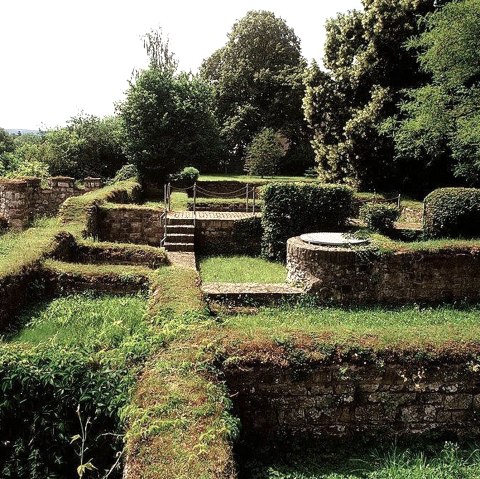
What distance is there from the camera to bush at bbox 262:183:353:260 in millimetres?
13758

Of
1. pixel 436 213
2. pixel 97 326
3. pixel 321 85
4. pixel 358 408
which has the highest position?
pixel 321 85

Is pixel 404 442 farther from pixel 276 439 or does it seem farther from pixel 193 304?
pixel 193 304

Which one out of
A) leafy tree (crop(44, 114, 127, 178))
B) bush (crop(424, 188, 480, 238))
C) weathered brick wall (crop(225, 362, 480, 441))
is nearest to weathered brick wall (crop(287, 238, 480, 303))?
bush (crop(424, 188, 480, 238))

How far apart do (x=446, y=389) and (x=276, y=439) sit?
1884 mm

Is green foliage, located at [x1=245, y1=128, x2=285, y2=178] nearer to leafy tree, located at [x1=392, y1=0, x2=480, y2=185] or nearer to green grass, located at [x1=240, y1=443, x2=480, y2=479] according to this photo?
leafy tree, located at [x1=392, y1=0, x2=480, y2=185]

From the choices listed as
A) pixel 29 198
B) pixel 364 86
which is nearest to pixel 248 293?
pixel 29 198

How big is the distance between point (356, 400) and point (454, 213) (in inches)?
404

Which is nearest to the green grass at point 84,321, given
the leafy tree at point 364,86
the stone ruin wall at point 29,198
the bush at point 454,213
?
the stone ruin wall at point 29,198

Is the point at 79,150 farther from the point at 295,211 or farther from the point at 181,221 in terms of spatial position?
the point at 295,211

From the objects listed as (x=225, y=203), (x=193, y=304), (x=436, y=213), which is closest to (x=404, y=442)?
(x=193, y=304)

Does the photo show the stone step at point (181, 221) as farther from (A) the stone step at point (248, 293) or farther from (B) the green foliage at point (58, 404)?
(B) the green foliage at point (58, 404)

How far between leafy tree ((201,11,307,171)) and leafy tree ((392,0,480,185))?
66.6ft

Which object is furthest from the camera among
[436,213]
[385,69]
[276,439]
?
[385,69]

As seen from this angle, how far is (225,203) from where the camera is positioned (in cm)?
1775
